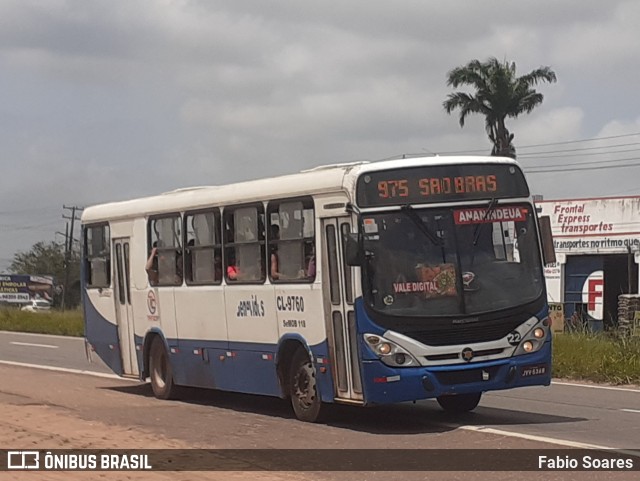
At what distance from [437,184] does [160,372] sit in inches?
256

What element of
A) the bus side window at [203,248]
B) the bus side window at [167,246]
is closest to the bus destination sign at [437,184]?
the bus side window at [203,248]

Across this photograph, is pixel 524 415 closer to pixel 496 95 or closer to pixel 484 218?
pixel 484 218

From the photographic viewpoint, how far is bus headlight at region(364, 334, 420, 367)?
507 inches

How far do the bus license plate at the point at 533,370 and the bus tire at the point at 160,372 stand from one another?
618 cm

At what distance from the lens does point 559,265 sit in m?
44.1

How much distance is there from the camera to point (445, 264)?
13.1 metres

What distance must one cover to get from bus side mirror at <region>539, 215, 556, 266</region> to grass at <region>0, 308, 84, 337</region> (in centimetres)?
2734

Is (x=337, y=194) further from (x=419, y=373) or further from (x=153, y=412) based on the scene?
(x=153, y=412)

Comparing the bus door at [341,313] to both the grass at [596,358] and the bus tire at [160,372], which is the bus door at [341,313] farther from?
the grass at [596,358]

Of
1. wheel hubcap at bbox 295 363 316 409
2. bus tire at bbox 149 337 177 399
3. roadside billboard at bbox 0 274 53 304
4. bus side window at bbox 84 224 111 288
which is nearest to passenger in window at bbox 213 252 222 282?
bus tire at bbox 149 337 177 399

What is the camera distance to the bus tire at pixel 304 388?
1403 centimetres

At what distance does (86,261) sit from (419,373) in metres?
8.94

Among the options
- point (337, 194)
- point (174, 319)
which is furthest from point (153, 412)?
point (337, 194)

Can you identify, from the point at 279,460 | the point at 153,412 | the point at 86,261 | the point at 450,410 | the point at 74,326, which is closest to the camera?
the point at 279,460
